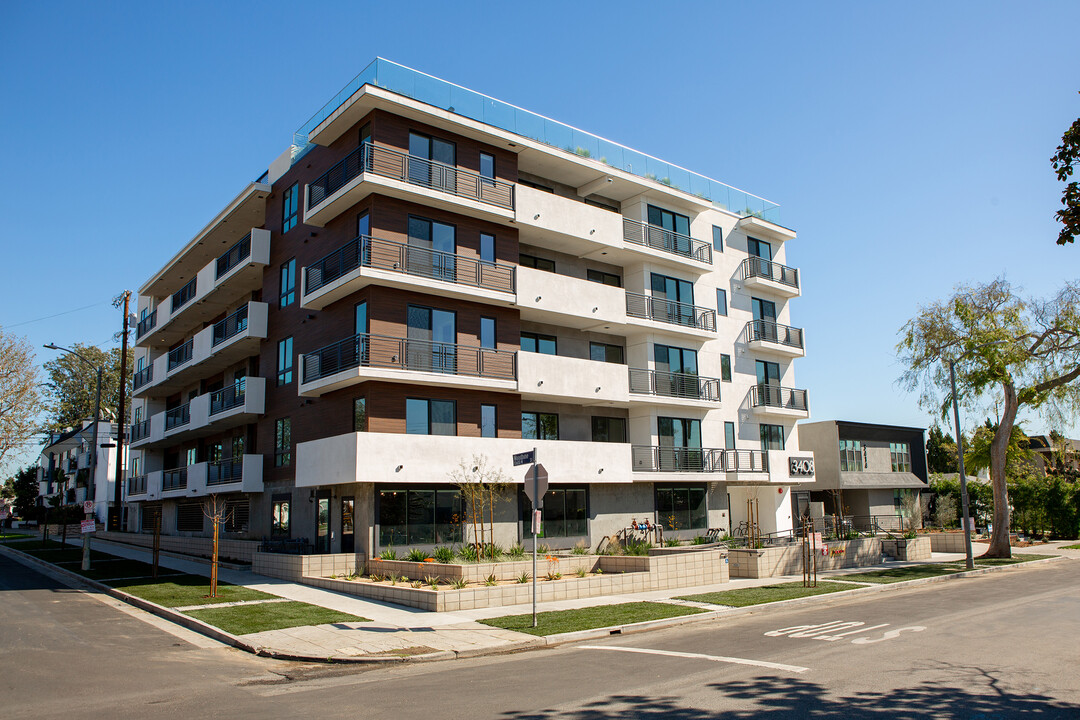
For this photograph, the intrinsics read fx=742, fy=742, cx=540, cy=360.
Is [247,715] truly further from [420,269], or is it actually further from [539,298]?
[539,298]

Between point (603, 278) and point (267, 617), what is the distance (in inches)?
868

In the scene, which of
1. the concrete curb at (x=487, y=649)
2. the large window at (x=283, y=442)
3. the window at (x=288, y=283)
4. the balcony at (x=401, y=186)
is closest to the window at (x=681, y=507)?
the concrete curb at (x=487, y=649)

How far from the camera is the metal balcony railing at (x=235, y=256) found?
3338 cm

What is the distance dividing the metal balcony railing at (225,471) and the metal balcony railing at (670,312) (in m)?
18.2

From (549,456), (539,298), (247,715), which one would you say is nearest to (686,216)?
(539,298)

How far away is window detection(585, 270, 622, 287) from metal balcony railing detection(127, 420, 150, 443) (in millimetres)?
28547

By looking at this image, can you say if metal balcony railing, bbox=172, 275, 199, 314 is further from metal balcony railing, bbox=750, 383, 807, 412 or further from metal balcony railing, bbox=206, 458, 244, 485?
metal balcony railing, bbox=750, 383, 807, 412

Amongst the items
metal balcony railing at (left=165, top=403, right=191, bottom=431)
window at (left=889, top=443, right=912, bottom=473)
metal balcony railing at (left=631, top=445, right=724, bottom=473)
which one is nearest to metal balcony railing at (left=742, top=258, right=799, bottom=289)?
metal balcony railing at (left=631, top=445, right=724, bottom=473)

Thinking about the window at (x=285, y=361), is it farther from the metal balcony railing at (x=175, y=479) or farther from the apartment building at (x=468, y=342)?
the metal balcony railing at (x=175, y=479)

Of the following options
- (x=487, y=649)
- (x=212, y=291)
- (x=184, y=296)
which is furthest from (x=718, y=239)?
(x=487, y=649)

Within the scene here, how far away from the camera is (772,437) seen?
131 ft

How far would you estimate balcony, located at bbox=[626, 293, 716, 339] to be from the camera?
108 ft

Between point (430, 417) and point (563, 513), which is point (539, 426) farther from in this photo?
point (430, 417)

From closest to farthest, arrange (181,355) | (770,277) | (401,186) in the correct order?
(401,186), (181,355), (770,277)
